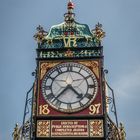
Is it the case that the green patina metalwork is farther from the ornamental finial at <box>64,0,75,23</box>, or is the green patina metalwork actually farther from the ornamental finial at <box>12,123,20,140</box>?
the ornamental finial at <box>12,123,20,140</box>

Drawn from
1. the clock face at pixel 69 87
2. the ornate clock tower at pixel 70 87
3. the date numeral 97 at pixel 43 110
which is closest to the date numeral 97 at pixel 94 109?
the ornate clock tower at pixel 70 87

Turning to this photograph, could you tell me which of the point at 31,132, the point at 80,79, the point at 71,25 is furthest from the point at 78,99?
the point at 71,25

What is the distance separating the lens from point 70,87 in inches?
450

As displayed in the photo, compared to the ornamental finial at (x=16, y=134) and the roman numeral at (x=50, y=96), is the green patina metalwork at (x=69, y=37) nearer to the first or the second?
the roman numeral at (x=50, y=96)

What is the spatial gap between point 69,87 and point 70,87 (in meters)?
0.02

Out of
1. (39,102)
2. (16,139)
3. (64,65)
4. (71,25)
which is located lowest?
(16,139)

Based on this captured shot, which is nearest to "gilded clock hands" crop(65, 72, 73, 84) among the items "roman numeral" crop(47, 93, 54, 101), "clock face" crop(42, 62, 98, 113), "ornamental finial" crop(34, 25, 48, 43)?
"clock face" crop(42, 62, 98, 113)

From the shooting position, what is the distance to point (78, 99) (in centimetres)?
1127

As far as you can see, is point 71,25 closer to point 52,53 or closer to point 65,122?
point 52,53

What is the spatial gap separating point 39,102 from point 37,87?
14.1 inches

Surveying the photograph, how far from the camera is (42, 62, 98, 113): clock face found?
1119cm

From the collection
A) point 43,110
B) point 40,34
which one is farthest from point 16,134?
point 40,34

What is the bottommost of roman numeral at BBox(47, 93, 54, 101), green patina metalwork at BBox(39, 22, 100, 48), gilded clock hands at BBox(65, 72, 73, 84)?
roman numeral at BBox(47, 93, 54, 101)

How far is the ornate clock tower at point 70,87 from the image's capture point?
1084 cm
